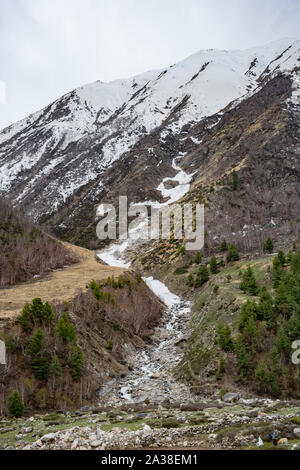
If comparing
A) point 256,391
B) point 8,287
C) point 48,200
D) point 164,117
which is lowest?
point 256,391

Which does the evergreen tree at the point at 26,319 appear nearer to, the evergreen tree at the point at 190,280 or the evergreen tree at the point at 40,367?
the evergreen tree at the point at 40,367

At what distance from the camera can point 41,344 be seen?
58.0 ft

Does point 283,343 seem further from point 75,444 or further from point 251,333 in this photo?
point 75,444

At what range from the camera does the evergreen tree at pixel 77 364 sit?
1751 cm

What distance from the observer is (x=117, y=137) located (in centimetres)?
14550

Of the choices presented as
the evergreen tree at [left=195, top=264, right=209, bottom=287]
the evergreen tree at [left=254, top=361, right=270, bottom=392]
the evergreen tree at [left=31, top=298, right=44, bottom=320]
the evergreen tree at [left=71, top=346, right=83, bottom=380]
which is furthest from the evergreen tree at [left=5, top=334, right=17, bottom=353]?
the evergreen tree at [left=195, top=264, right=209, bottom=287]

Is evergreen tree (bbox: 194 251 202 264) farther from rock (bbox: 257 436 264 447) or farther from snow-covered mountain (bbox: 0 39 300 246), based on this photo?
snow-covered mountain (bbox: 0 39 300 246)

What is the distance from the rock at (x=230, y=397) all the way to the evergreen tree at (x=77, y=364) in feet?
25.7

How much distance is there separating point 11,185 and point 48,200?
31.6m

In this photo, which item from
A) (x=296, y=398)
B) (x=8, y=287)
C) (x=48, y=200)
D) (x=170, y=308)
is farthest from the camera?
(x=48, y=200)

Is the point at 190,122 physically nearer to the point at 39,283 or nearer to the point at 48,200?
the point at 48,200

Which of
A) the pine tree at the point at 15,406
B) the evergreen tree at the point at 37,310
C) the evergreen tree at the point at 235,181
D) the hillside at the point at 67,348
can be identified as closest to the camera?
the pine tree at the point at 15,406

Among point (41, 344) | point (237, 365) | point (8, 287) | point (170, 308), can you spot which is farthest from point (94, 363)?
point (170, 308)

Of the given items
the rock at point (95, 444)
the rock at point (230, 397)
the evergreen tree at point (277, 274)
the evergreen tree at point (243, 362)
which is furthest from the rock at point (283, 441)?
the evergreen tree at point (277, 274)
